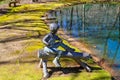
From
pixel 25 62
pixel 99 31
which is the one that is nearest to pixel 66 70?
pixel 25 62

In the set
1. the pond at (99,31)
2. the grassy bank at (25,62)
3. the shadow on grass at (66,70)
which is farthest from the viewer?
the pond at (99,31)

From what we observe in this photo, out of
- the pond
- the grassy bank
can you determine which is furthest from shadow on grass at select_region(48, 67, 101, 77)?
the pond

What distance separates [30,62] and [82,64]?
8.21 ft

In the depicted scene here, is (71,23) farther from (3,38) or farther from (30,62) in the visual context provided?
(30,62)

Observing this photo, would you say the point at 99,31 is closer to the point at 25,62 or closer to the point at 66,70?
the point at 25,62

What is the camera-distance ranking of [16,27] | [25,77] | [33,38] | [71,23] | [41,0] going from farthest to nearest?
[41,0], [71,23], [16,27], [33,38], [25,77]

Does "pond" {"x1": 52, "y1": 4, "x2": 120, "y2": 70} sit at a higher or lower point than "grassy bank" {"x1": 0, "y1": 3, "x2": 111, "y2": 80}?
lower

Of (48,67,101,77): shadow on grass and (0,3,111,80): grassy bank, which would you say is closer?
(0,3,111,80): grassy bank

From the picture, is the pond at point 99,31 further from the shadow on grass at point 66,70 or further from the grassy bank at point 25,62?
the grassy bank at point 25,62

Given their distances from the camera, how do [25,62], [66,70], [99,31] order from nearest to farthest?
[66,70], [25,62], [99,31]

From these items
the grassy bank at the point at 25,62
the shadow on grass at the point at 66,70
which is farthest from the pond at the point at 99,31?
the grassy bank at the point at 25,62

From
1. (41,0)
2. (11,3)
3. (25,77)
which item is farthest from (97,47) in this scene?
(41,0)

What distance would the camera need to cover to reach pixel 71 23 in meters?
30.5

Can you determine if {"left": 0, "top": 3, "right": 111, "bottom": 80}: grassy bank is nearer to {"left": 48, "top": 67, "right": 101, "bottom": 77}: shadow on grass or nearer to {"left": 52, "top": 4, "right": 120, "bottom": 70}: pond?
{"left": 48, "top": 67, "right": 101, "bottom": 77}: shadow on grass
